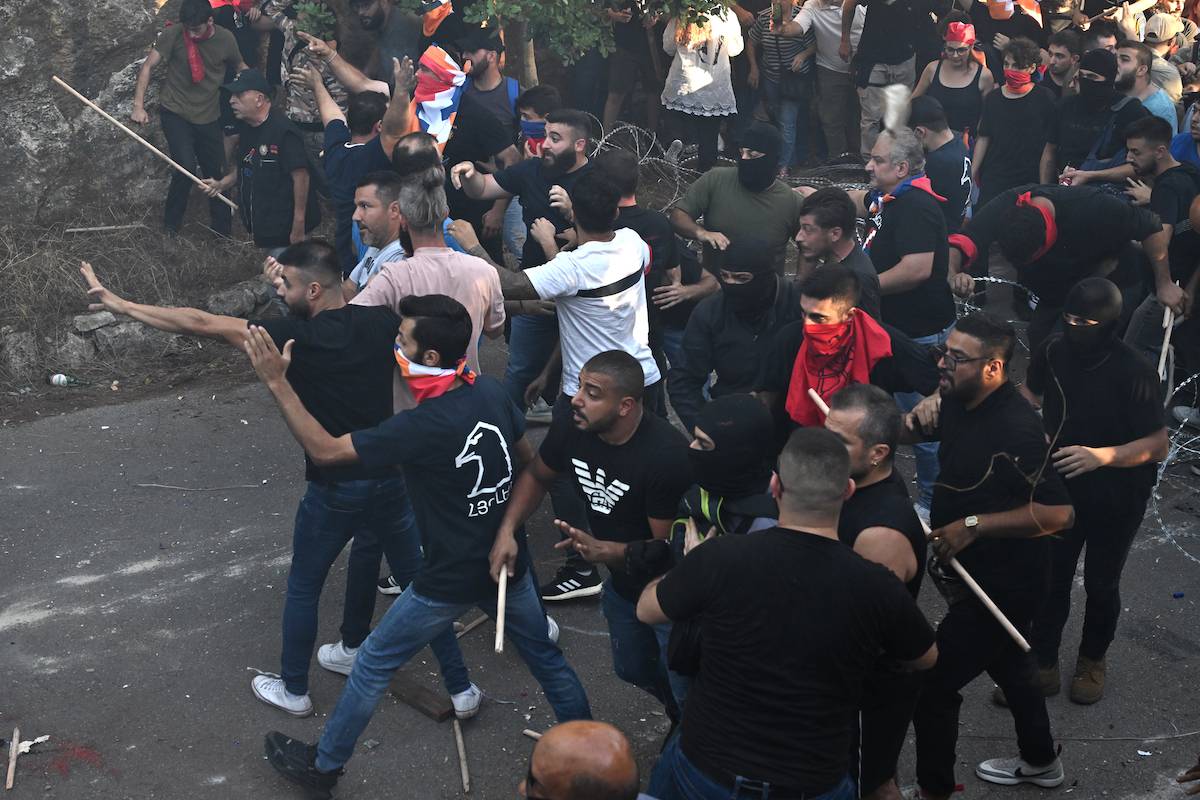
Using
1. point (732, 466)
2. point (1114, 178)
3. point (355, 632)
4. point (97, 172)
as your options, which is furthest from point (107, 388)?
point (1114, 178)

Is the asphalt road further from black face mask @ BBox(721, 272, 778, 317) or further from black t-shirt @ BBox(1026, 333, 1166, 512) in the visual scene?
black face mask @ BBox(721, 272, 778, 317)

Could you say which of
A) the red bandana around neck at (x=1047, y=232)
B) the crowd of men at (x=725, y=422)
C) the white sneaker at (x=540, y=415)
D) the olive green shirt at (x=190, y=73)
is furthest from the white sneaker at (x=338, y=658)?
the olive green shirt at (x=190, y=73)

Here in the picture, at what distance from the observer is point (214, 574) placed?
22.0ft

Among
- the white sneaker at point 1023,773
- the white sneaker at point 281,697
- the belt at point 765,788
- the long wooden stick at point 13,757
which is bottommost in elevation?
the white sneaker at point 281,697

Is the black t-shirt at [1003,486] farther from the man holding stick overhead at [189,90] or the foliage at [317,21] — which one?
the man holding stick overhead at [189,90]

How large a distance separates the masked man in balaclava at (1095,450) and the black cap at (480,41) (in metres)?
5.36

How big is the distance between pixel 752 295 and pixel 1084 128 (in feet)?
15.5

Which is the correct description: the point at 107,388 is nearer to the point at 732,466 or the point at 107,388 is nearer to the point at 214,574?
the point at 214,574

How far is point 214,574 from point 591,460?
9.37 feet

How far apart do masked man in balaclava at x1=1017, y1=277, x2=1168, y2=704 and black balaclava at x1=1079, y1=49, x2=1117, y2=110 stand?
4342 millimetres

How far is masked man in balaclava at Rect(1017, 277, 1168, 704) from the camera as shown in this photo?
16.9 feet

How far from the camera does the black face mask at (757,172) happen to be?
23.9 feet

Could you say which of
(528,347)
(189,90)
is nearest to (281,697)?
(528,347)

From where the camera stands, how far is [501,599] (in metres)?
4.59
